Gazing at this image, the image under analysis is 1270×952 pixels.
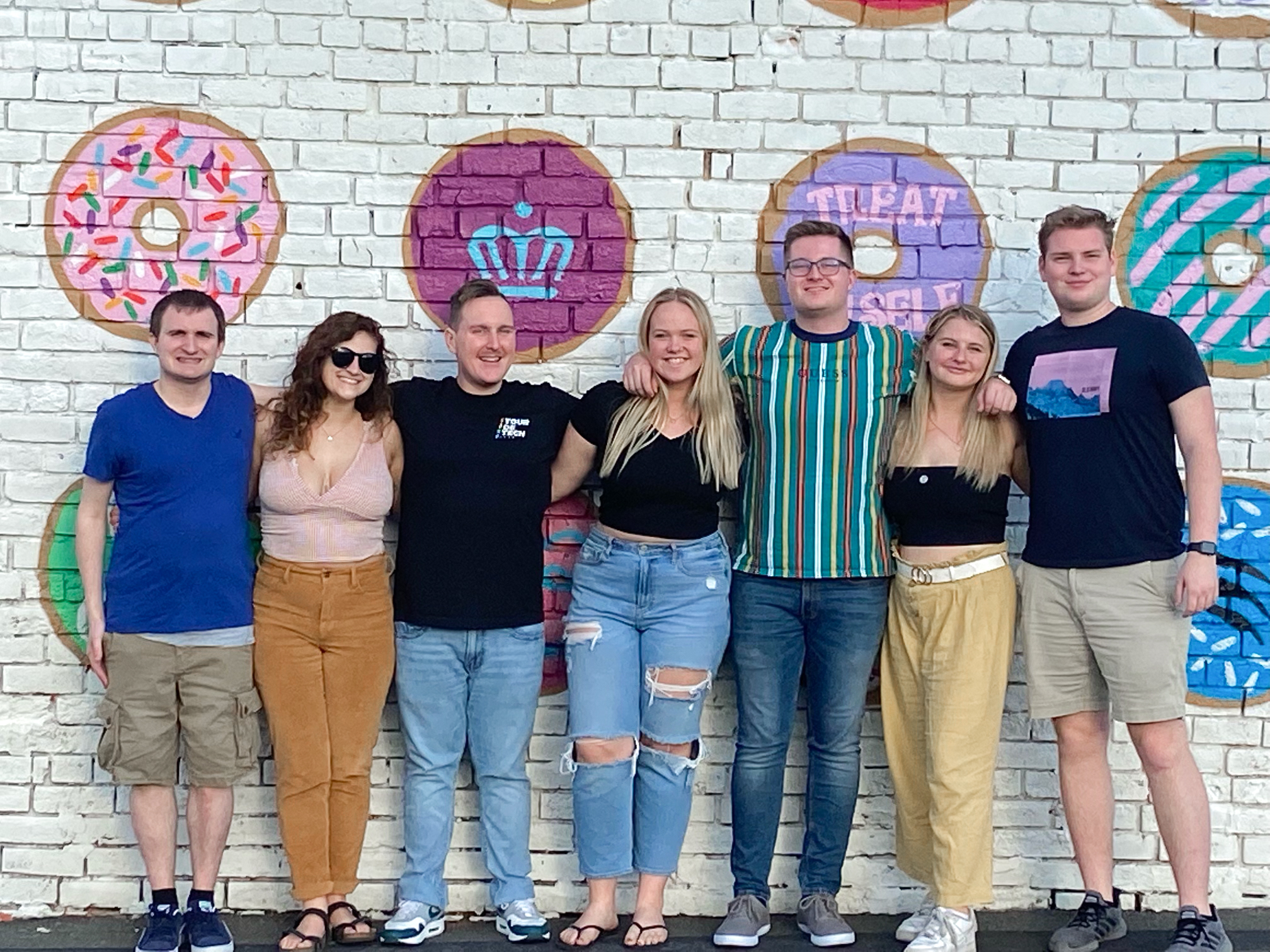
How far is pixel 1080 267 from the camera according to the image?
3439 millimetres

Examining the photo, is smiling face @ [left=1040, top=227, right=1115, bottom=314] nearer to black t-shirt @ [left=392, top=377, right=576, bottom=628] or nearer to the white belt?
the white belt

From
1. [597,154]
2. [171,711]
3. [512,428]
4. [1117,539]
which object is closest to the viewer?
[1117,539]

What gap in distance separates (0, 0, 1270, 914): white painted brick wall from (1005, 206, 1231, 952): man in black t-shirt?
37 cm

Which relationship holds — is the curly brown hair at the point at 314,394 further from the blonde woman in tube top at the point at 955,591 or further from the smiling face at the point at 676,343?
the blonde woman in tube top at the point at 955,591

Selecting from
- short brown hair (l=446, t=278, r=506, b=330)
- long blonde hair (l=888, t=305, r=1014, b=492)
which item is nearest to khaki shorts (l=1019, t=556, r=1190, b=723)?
long blonde hair (l=888, t=305, r=1014, b=492)

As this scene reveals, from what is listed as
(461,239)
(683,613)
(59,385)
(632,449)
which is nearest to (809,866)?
(683,613)

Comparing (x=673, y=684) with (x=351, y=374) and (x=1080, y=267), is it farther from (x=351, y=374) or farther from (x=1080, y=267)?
(x=1080, y=267)

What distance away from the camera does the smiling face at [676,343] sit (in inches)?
139

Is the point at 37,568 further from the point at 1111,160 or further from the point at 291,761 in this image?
the point at 1111,160

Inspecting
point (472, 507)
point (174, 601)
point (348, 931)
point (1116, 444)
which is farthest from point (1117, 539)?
point (174, 601)

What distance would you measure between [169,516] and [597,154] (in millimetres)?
1750

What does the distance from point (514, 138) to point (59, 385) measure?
5.48 ft

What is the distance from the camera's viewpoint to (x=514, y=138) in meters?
3.83

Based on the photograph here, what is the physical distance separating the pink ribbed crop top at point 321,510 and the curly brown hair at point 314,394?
0.06 metres
